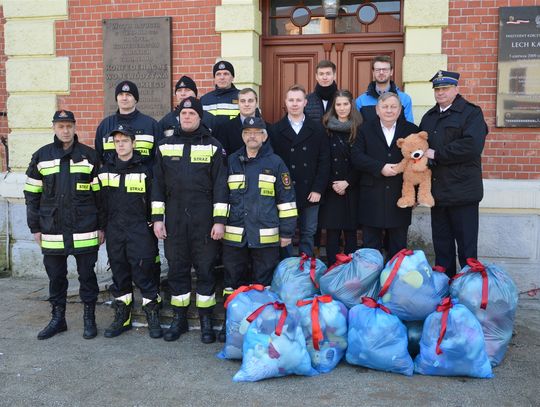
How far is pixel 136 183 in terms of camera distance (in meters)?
4.84

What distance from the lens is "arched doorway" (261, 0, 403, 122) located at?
6746mm

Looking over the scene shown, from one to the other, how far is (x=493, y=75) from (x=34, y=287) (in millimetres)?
5961

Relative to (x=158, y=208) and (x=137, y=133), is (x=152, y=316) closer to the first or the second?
(x=158, y=208)

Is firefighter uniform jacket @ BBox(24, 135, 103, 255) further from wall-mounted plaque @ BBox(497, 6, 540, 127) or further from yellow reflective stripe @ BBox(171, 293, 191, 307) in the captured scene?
wall-mounted plaque @ BBox(497, 6, 540, 127)

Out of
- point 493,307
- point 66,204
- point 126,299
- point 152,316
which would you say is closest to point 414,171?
point 493,307

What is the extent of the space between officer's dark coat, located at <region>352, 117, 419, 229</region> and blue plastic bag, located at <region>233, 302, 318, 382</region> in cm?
145

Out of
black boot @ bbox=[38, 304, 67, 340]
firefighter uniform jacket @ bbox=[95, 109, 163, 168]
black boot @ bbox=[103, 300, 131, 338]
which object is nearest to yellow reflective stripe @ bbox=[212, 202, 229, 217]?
firefighter uniform jacket @ bbox=[95, 109, 163, 168]

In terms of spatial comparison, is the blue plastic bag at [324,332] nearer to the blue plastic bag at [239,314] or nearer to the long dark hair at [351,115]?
the blue plastic bag at [239,314]

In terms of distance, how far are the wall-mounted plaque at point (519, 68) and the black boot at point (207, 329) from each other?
12.5 feet

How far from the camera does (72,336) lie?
5.04 metres

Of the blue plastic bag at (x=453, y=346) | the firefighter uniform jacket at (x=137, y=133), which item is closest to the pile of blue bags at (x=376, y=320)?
the blue plastic bag at (x=453, y=346)

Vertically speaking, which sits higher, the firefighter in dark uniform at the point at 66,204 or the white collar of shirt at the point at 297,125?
the white collar of shirt at the point at 297,125

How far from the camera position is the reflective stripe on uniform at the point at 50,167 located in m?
4.88

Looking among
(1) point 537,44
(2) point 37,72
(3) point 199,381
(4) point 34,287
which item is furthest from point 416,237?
(2) point 37,72
